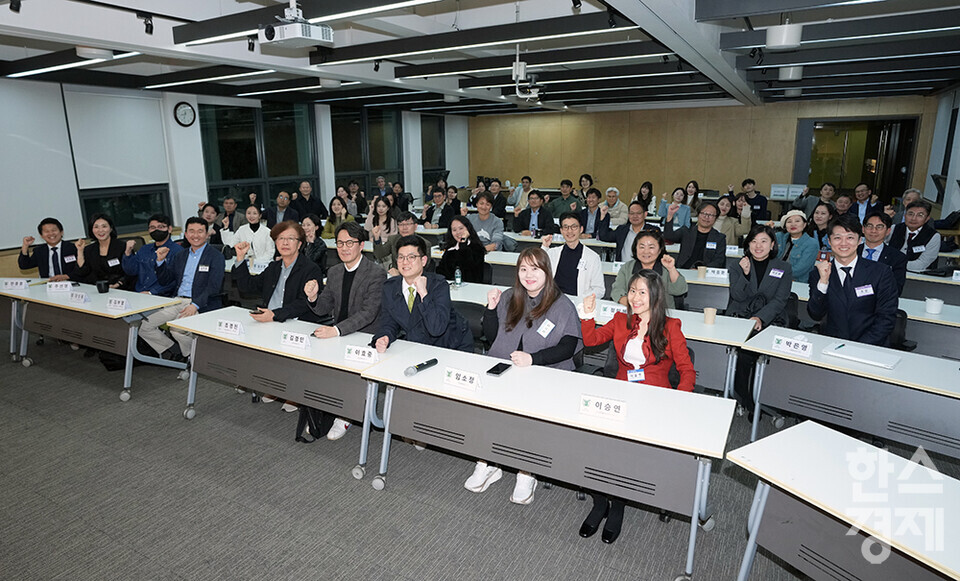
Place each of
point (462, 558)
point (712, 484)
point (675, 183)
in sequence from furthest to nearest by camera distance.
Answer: point (675, 183) < point (712, 484) < point (462, 558)

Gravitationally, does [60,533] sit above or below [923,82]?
below

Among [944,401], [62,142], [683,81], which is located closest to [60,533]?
[944,401]

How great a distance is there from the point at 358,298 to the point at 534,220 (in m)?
5.28

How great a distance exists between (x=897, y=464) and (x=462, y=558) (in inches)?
74.6

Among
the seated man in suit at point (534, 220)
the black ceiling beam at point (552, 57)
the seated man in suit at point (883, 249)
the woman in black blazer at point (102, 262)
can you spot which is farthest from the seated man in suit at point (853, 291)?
the woman in black blazer at point (102, 262)

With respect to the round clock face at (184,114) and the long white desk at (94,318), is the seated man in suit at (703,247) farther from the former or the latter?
the round clock face at (184,114)

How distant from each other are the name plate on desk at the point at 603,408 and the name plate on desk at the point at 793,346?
4.58 ft

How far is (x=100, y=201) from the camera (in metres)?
8.28

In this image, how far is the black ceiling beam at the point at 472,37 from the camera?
4.38 meters

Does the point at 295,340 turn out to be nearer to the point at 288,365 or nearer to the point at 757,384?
the point at 288,365

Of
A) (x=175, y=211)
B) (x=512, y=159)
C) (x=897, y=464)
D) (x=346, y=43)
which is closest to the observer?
(x=897, y=464)

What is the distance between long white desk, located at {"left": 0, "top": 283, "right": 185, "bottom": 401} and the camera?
4336 millimetres

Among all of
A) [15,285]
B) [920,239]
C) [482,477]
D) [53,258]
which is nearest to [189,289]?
[15,285]

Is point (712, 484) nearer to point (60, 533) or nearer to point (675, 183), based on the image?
point (60, 533)
